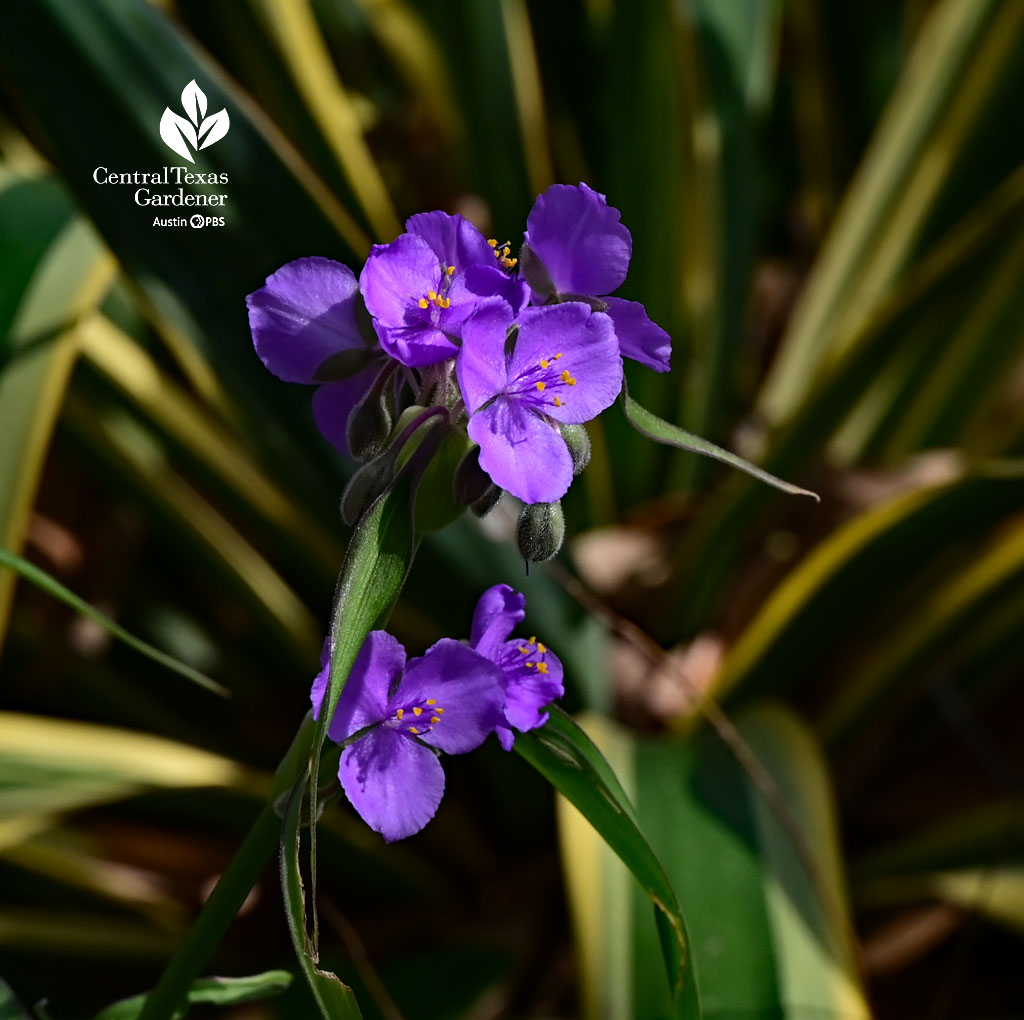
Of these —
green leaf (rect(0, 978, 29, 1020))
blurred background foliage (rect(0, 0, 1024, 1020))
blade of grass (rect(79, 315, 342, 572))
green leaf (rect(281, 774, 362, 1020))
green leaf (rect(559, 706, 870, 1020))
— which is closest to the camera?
green leaf (rect(281, 774, 362, 1020))

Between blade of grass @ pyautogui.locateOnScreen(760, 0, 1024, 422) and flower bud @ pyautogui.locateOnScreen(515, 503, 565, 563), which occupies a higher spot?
blade of grass @ pyautogui.locateOnScreen(760, 0, 1024, 422)

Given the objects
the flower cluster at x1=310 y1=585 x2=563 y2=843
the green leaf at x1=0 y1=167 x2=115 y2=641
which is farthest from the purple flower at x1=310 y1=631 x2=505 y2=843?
the green leaf at x1=0 y1=167 x2=115 y2=641

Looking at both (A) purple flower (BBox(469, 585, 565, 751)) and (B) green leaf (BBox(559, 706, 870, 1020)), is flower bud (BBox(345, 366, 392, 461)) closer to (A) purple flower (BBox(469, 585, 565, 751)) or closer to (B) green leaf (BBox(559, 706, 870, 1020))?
(A) purple flower (BBox(469, 585, 565, 751))

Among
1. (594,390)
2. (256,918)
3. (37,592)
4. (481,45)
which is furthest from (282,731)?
(594,390)

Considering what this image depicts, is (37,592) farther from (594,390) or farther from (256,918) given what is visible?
(594,390)

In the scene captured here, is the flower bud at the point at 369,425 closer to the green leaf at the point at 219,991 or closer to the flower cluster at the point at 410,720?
the flower cluster at the point at 410,720

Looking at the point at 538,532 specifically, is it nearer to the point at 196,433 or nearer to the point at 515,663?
the point at 515,663
